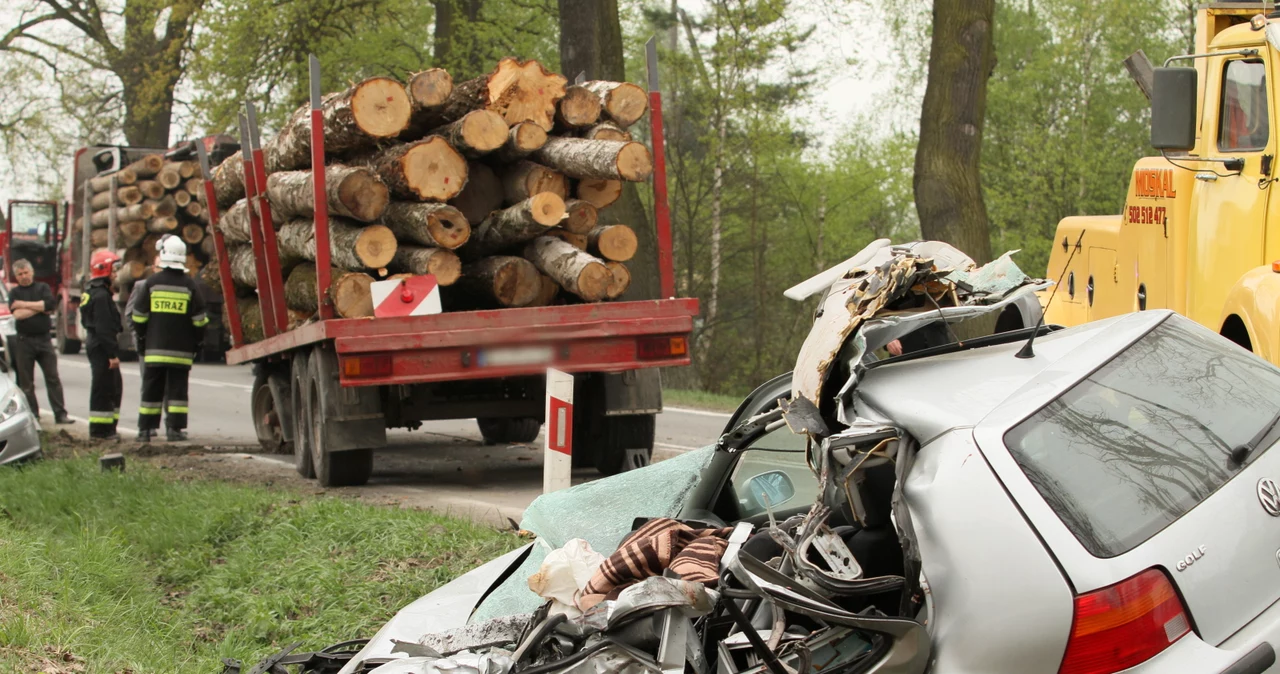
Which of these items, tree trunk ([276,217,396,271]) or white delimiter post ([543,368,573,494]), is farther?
tree trunk ([276,217,396,271])

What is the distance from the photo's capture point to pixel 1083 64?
34.7 m

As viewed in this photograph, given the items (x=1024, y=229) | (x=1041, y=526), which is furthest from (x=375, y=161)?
(x=1024, y=229)

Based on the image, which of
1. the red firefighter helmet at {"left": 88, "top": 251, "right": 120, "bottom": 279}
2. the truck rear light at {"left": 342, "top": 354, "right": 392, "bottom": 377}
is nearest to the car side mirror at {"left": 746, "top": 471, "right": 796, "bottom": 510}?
the truck rear light at {"left": 342, "top": 354, "right": 392, "bottom": 377}

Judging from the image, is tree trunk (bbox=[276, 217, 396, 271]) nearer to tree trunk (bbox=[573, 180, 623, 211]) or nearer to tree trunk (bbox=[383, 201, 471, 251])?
tree trunk (bbox=[383, 201, 471, 251])

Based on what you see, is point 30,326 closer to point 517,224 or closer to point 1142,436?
point 517,224

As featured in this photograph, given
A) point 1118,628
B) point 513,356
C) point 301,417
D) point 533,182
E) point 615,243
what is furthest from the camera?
point 301,417

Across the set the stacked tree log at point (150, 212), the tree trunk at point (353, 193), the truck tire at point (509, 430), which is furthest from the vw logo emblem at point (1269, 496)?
the stacked tree log at point (150, 212)

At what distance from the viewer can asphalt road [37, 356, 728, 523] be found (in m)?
8.84

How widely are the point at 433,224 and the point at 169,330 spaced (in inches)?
165

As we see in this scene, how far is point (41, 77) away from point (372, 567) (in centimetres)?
3214

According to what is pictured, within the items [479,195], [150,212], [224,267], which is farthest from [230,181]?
[150,212]

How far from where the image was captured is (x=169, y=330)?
11.9 m

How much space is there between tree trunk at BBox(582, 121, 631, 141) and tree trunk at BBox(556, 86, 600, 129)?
9 cm

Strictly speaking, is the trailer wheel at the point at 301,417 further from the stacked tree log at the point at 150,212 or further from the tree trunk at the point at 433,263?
the stacked tree log at the point at 150,212
